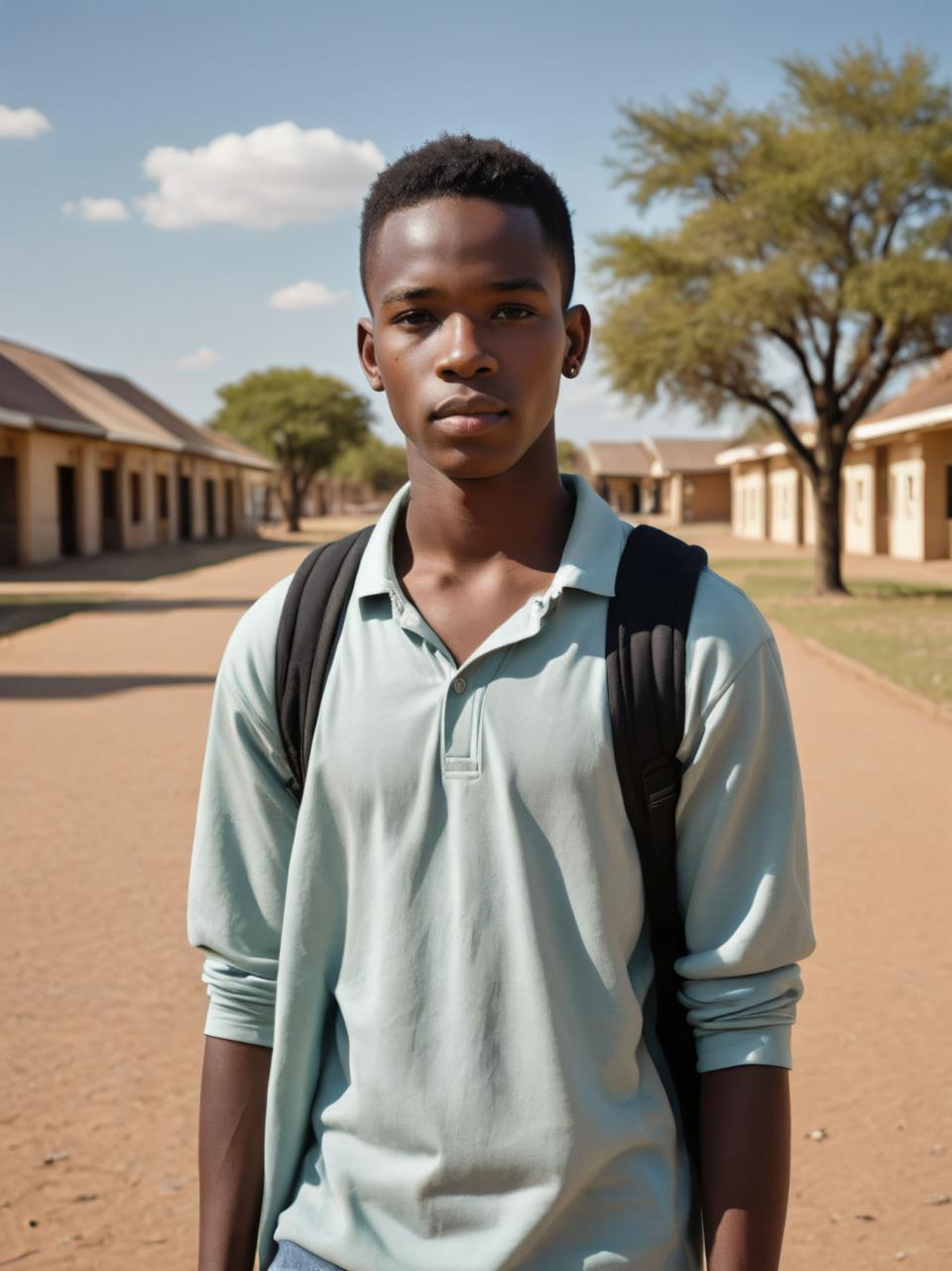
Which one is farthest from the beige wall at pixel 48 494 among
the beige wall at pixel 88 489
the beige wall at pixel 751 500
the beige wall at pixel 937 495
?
the beige wall at pixel 751 500

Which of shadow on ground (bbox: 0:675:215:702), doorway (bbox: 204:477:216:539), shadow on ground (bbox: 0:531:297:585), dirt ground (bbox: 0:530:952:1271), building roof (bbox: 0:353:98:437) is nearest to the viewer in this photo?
dirt ground (bbox: 0:530:952:1271)

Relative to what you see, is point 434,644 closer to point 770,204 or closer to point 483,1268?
point 483,1268

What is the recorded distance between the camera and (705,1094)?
64.5 inches

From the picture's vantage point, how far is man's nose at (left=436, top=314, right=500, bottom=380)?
1.68 m

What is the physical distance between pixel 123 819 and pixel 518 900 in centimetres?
631

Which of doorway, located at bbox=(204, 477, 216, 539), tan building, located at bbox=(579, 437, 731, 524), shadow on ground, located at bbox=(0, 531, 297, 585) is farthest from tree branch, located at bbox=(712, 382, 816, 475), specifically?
tan building, located at bbox=(579, 437, 731, 524)

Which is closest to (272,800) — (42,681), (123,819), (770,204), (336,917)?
(336,917)

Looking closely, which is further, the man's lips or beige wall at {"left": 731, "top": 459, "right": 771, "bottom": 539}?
beige wall at {"left": 731, "top": 459, "right": 771, "bottom": 539}

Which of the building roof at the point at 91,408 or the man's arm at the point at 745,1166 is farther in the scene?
the building roof at the point at 91,408

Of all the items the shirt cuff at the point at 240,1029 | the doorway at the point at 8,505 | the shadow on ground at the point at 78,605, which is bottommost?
the shirt cuff at the point at 240,1029

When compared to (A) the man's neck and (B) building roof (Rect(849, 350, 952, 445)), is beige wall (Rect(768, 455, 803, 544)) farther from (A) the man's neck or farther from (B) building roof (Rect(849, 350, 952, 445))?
(A) the man's neck

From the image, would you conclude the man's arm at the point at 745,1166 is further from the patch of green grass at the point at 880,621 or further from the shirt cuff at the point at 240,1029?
the patch of green grass at the point at 880,621

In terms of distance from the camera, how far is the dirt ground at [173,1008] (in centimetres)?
350

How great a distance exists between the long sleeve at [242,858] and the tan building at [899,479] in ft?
88.1
